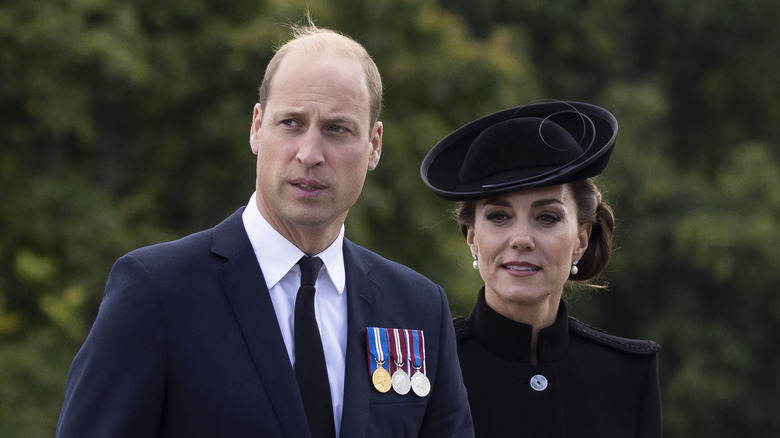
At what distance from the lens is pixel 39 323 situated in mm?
10938

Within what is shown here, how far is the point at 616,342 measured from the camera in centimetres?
424

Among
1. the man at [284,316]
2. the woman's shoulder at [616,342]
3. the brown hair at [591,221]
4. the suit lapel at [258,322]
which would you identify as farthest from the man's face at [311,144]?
the woman's shoulder at [616,342]

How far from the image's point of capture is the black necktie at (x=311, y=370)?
116 inches

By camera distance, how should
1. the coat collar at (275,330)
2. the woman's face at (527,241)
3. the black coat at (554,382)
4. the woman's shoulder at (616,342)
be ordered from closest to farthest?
the coat collar at (275,330)
the woman's face at (527,241)
the black coat at (554,382)
the woman's shoulder at (616,342)

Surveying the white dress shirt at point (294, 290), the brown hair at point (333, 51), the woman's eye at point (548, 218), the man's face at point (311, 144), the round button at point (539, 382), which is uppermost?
the brown hair at point (333, 51)

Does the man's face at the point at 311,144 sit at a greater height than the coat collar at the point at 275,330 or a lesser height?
greater

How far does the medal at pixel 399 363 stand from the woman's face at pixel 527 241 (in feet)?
2.69

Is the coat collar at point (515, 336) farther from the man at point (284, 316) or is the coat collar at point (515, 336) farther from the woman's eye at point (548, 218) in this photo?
the man at point (284, 316)

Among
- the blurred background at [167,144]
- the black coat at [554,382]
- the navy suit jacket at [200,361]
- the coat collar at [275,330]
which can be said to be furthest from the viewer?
the blurred background at [167,144]

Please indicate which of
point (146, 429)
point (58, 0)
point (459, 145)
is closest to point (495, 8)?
point (58, 0)

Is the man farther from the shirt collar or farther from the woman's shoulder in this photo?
the woman's shoulder

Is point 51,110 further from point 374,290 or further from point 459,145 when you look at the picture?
point 374,290

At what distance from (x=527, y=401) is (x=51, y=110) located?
7.15m

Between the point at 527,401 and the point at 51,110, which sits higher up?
the point at 51,110
